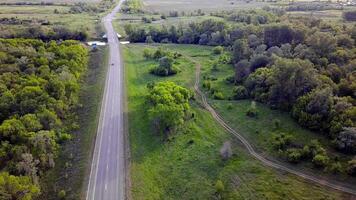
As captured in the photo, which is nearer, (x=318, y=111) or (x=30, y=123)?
(x=30, y=123)

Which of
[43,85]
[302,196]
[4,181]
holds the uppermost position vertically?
[43,85]

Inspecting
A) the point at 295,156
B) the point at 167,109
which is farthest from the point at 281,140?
the point at 167,109

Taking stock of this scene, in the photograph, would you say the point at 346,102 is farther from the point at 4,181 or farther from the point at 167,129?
the point at 4,181

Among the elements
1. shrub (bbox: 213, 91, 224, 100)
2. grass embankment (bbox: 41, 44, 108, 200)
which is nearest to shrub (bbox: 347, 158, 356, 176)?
shrub (bbox: 213, 91, 224, 100)

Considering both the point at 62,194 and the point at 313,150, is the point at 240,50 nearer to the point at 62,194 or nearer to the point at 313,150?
the point at 313,150


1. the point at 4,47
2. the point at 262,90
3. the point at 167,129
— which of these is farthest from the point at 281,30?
the point at 4,47
